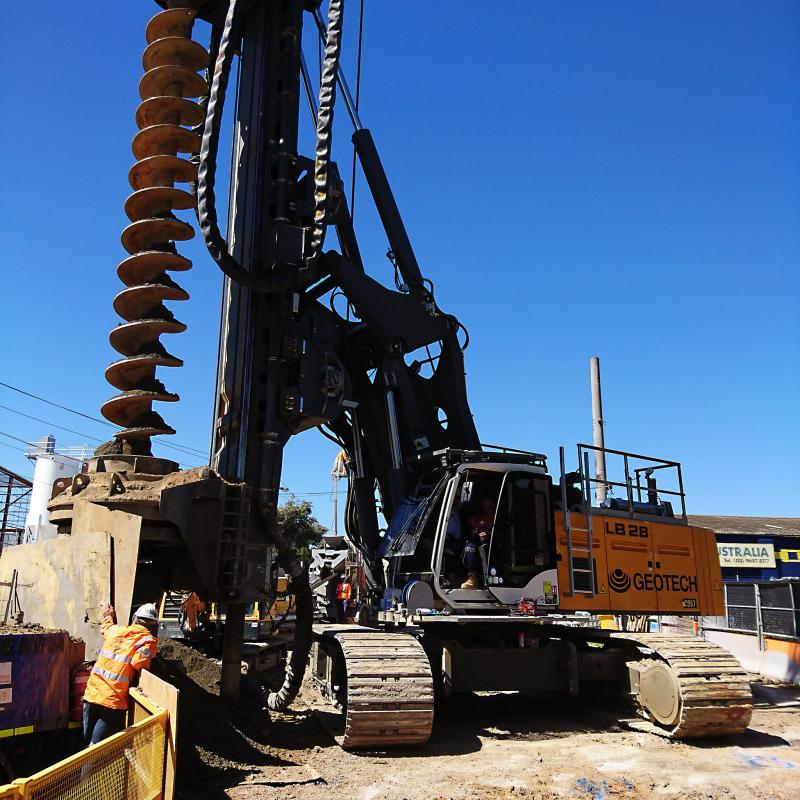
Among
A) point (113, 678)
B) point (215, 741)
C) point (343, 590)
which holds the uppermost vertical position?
point (343, 590)

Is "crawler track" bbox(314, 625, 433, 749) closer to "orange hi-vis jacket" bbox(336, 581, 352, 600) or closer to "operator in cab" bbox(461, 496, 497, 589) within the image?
"operator in cab" bbox(461, 496, 497, 589)

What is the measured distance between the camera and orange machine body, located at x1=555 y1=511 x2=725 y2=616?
995 cm

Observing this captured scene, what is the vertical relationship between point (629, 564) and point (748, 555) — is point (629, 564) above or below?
below

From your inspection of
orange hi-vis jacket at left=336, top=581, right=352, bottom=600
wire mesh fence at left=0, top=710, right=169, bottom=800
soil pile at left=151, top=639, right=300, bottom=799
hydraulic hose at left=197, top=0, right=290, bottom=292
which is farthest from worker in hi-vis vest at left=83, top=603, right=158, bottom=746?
orange hi-vis jacket at left=336, top=581, right=352, bottom=600

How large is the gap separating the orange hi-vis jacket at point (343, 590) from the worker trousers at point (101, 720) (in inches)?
295

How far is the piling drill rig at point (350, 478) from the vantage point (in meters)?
8.23

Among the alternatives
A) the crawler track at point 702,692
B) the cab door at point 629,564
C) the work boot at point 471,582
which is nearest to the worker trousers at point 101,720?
the work boot at point 471,582

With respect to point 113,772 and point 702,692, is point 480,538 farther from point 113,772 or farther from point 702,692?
point 113,772

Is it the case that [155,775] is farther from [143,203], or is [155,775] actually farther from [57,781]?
[143,203]

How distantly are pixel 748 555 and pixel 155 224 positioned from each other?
40.2 meters

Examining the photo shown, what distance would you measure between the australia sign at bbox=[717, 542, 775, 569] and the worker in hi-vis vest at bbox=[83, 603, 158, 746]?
40057 mm

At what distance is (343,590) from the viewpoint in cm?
1375

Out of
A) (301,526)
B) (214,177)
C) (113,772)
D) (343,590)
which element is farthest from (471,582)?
(301,526)

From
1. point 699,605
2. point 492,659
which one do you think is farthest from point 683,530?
point 492,659
